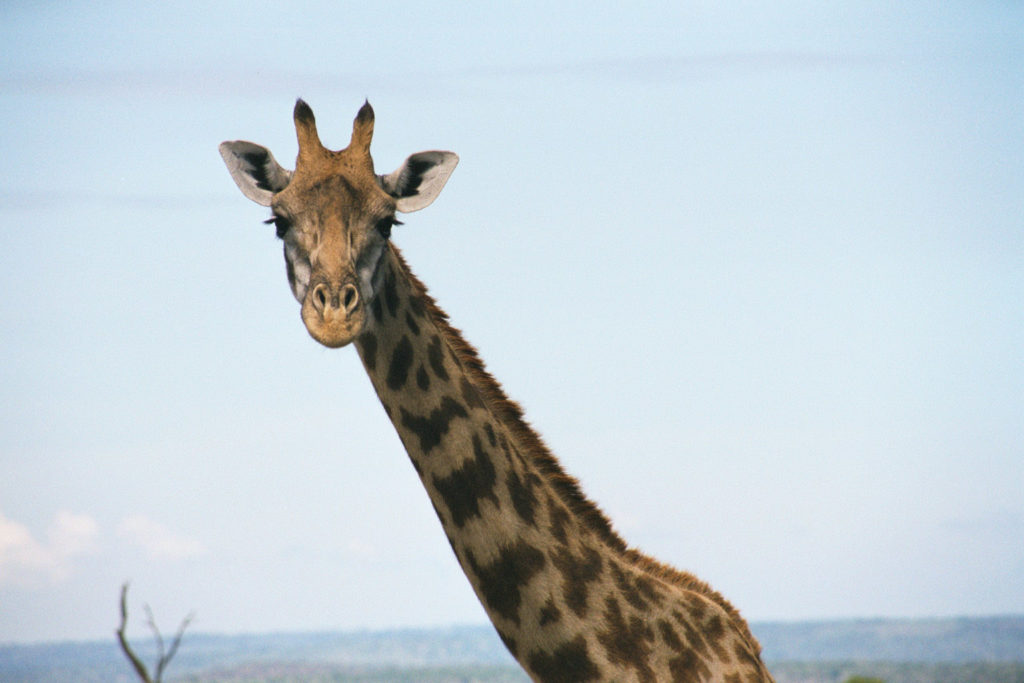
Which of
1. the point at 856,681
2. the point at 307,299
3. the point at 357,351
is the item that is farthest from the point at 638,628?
the point at 856,681

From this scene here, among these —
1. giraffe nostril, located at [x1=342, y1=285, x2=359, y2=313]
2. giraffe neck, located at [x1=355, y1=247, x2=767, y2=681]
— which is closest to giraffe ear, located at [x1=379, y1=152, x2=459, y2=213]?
giraffe neck, located at [x1=355, y1=247, x2=767, y2=681]

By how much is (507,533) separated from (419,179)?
3.34m

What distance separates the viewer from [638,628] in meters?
11.6

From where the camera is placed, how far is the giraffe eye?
1080cm

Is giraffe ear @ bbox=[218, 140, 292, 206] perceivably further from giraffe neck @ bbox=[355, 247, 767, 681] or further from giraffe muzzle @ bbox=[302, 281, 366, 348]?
giraffe muzzle @ bbox=[302, 281, 366, 348]

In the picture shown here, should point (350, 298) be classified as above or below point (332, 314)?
above

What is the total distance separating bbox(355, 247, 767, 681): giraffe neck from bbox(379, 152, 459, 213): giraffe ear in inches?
21.0

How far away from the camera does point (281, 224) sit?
35.7ft

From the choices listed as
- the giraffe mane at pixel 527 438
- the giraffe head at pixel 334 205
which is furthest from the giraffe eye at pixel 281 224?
the giraffe mane at pixel 527 438

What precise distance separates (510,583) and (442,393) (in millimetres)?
1830

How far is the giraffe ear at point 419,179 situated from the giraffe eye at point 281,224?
98 centimetres

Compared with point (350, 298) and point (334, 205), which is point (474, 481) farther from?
point (334, 205)

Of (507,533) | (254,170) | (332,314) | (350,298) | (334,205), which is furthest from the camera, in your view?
(254,170)

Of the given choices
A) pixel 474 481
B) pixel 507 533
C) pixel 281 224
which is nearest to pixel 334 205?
pixel 281 224
